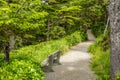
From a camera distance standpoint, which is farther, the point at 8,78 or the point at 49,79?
the point at 49,79

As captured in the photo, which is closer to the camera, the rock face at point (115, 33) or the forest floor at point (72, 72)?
the rock face at point (115, 33)

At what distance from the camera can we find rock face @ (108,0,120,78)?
31.4ft

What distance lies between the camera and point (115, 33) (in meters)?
9.77

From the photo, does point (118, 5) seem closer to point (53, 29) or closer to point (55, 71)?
point (55, 71)

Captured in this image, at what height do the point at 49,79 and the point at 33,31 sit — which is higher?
the point at 33,31

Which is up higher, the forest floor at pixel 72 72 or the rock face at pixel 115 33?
the rock face at pixel 115 33

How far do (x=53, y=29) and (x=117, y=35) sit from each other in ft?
70.0

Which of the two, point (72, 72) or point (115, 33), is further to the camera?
point (72, 72)

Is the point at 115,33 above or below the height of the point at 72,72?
above

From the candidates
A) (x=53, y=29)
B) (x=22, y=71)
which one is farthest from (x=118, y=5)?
(x=53, y=29)

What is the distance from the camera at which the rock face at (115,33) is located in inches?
377

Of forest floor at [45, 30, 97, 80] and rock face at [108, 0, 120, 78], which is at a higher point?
rock face at [108, 0, 120, 78]

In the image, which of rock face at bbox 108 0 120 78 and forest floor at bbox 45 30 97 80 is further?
forest floor at bbox 45 30 97 80

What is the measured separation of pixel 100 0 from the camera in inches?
1219
